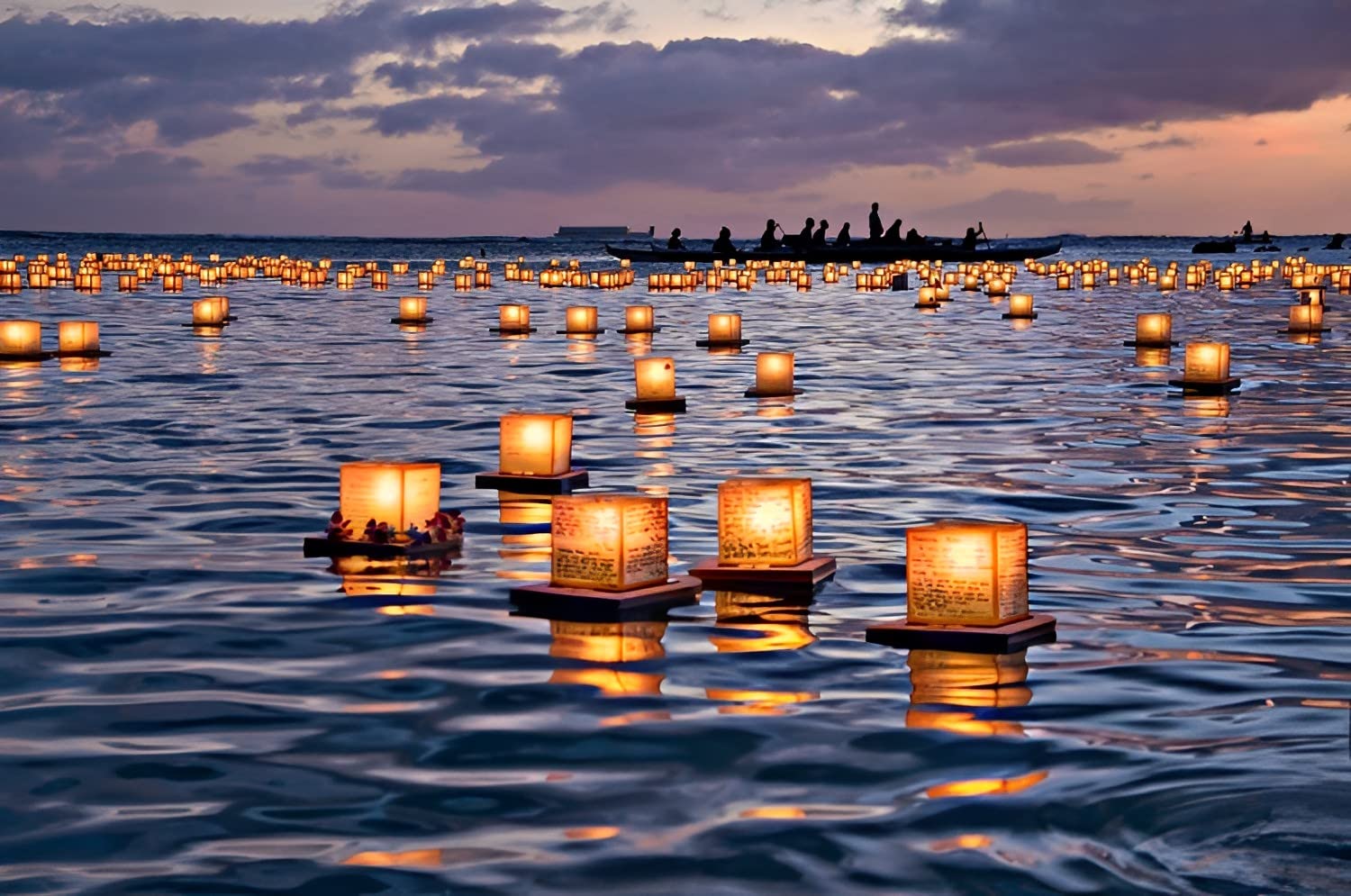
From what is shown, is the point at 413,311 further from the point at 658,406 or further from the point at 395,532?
the point at 395,532

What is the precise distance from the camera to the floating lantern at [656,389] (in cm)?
2609

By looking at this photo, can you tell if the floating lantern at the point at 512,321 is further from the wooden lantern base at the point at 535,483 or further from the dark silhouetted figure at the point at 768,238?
the dark silhouetted figure at the point at 768,238

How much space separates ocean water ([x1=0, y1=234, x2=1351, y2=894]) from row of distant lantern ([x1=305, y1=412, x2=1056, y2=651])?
23cm

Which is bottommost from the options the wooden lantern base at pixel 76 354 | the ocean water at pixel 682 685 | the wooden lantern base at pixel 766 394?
the ocean water at pixel 682 685

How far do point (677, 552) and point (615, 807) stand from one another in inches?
263

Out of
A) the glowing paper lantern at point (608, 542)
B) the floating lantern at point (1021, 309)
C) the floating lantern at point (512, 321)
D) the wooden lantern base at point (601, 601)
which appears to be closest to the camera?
the wooden lantern base at point (601, 601)

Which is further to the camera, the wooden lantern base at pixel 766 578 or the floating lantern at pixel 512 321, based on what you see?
the floating lantern at pixel 512 321

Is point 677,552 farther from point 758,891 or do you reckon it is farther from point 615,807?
point 758,891

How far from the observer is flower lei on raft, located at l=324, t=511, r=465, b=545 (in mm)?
14898

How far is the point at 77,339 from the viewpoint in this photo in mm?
34906

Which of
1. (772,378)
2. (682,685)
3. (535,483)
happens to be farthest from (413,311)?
(682,685)

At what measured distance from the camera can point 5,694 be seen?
34.2ft

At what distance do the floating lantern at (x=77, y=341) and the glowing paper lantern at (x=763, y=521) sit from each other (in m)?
23.5

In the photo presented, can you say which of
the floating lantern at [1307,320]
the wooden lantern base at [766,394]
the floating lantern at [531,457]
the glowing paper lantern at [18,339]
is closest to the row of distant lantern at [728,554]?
the floating lantern at [531,457]
